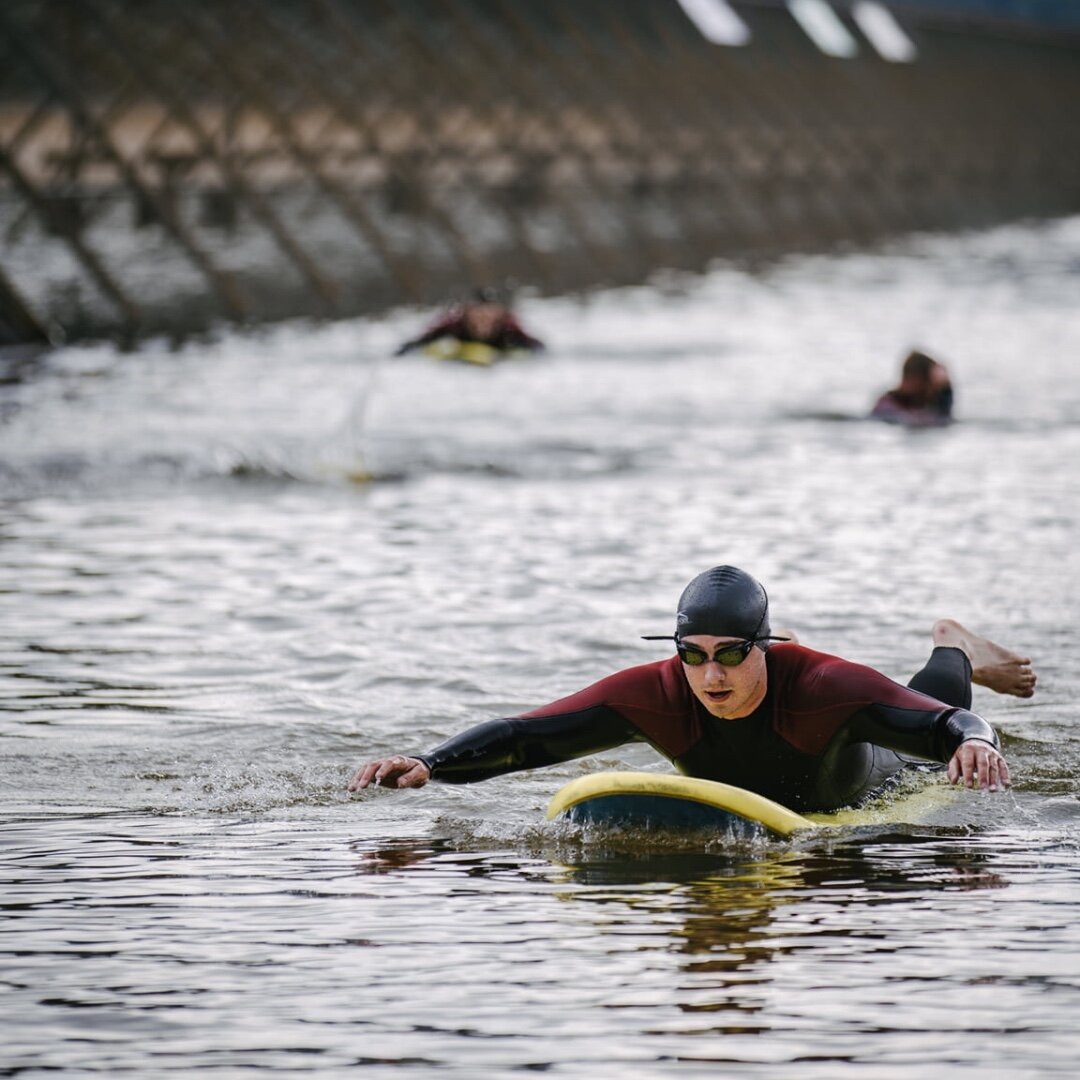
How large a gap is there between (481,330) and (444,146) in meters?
13.2

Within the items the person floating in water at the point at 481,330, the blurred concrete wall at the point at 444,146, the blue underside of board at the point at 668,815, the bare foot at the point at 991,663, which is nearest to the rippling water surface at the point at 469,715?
the blue underside of board at the point at 668,815

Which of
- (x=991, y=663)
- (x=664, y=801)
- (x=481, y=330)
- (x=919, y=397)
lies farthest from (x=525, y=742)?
(x=481, y=330)

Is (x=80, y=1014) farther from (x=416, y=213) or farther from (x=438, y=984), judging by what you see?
(x=416, y=213)

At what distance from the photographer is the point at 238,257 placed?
140 ft

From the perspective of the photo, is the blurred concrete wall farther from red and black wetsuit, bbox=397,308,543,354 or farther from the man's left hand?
the man's left hand

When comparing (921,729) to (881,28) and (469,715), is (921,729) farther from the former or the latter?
(881,28)

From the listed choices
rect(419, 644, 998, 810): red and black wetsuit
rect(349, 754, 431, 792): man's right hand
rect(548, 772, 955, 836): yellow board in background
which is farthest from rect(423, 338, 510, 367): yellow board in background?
rect(349, 754, 431, 792): man's right hand

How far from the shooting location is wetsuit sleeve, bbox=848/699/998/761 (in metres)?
7.43

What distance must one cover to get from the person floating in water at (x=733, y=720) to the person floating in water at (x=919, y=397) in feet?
40.8

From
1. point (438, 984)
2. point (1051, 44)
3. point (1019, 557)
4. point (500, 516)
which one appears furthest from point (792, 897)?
point (1051, 44)

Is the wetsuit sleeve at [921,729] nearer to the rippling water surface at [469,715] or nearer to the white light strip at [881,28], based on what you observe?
the rippling water surface at [469,715]

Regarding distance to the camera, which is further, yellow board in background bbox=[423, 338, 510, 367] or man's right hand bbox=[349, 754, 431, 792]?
yellow board in background bbox=[423, 338, 510, 367]

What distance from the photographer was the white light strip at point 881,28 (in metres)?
57.7

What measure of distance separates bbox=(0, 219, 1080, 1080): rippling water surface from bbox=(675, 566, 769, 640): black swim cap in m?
0.68
